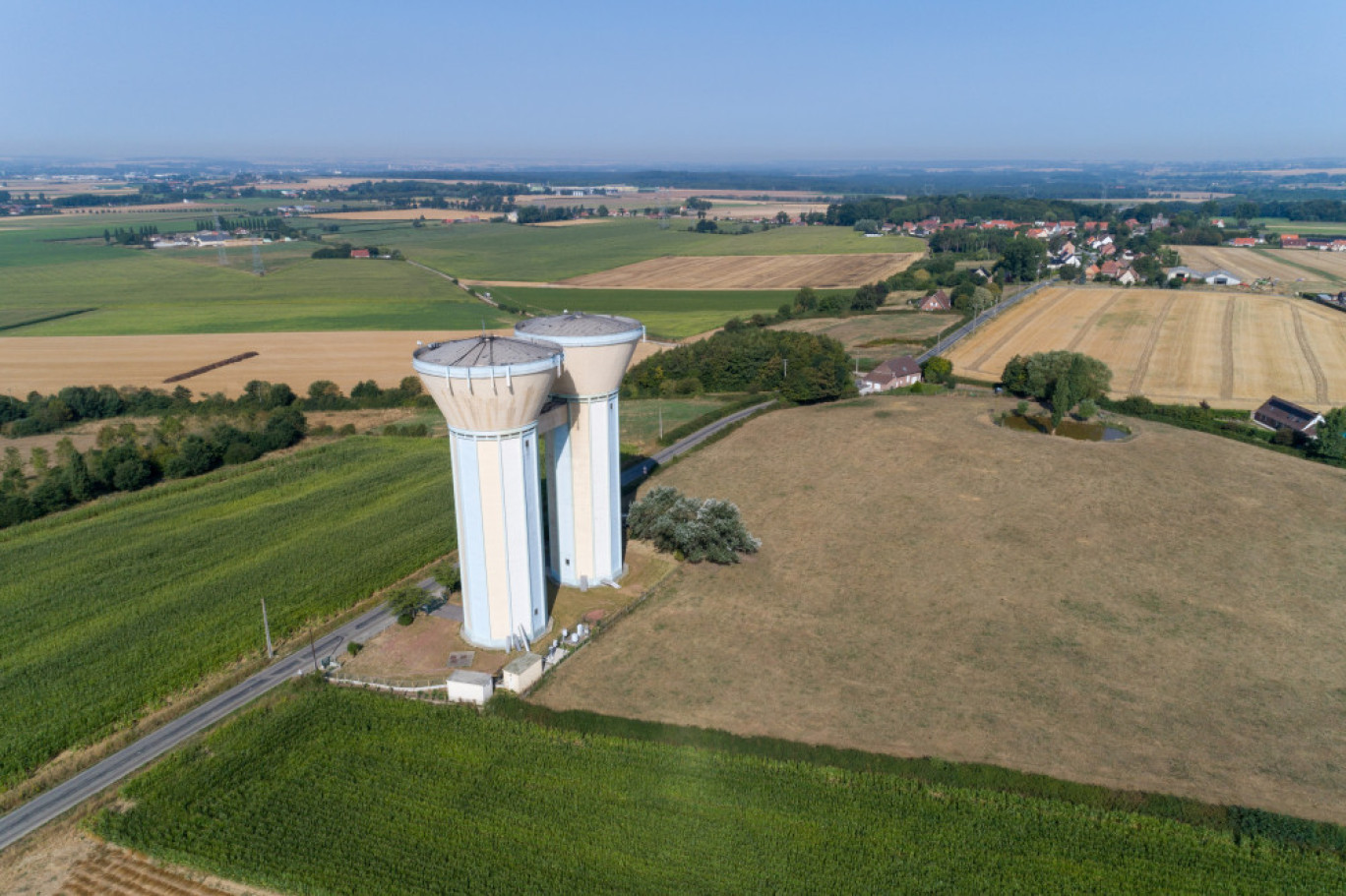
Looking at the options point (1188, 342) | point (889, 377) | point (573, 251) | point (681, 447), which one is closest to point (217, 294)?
point (573, 251)

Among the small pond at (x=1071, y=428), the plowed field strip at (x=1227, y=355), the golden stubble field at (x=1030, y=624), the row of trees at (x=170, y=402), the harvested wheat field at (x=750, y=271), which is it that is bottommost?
the golden stubble field at (x=1030, y=624)

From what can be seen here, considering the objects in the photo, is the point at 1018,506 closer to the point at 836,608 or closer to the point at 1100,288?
the point at 836,608

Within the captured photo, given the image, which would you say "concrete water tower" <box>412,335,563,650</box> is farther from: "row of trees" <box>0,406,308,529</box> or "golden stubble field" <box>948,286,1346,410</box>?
"golden stubble field" <box>948,286,1346,410</box>

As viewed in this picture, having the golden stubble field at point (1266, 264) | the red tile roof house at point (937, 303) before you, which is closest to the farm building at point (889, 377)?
the red tile roof house at point (937, 303)

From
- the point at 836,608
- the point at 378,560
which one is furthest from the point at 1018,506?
the point at 378,560

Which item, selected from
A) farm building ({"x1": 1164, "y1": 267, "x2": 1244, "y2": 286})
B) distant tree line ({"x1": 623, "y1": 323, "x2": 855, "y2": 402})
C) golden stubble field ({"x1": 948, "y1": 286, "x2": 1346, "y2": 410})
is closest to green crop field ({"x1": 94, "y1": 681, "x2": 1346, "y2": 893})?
distant tree line ({"x1": 623, "y1": 323, "x2": 855, "y2": 402})

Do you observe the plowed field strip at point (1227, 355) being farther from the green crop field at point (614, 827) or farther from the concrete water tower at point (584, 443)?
the concrete water tower at point (584, 443)

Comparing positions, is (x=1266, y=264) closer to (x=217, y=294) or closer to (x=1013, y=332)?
(x=1013, y=332)
